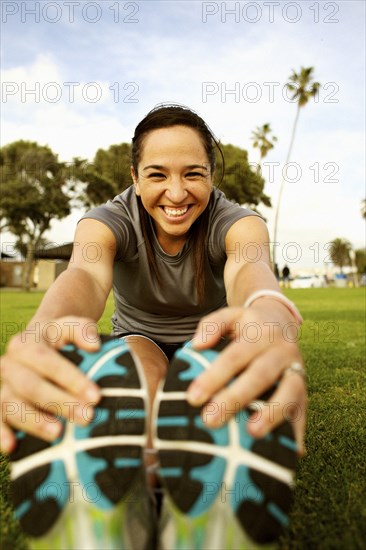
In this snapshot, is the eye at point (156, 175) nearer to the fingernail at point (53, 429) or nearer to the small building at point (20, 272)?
the fingernail at point (53, 429)

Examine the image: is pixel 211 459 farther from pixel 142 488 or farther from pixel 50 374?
pixel 50 374

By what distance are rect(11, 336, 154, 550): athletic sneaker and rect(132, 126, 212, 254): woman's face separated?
3.84 ft

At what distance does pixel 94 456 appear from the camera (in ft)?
4.64

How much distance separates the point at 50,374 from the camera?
1432 mm

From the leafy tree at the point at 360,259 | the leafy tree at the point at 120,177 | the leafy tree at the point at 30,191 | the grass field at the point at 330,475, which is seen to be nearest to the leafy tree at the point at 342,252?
the leafy tree at the point at 360,259

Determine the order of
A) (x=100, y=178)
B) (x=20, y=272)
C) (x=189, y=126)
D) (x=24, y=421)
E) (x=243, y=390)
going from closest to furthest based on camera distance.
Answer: (x=243, y=390)
(x=24, y=421)
(x=189, y=126)
(x=100, y=178)
(x=20, y=272)

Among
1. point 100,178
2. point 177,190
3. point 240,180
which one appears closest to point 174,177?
point 177,190

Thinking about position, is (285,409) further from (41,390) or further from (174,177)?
(174,177)

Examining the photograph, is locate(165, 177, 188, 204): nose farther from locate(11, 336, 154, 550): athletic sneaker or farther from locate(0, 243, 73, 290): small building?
locate(0, 243, 73, 290): small building

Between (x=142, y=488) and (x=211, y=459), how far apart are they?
0.25 meters

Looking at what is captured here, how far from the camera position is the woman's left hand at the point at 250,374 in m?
1.37

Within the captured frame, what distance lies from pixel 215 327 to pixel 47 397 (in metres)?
0.50

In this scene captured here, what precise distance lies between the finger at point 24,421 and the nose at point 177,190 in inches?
48.9

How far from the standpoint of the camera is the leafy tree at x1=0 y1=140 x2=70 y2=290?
3694cm
